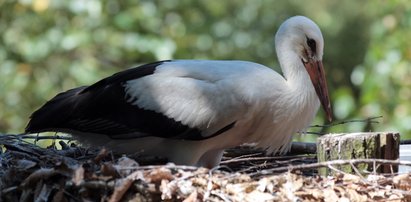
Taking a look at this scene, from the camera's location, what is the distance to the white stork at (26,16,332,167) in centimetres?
636

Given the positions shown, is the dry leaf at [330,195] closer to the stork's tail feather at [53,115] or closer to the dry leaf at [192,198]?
the dry leaf at [192,198]

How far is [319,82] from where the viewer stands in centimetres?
670

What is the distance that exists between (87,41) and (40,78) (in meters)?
0.76

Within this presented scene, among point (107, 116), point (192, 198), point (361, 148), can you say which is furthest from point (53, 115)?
point (361, 148)

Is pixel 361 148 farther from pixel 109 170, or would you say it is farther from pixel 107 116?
pixel 107 116

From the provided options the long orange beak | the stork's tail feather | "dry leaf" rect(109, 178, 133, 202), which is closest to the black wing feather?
the stork's tail feather

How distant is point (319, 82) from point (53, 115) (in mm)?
1608

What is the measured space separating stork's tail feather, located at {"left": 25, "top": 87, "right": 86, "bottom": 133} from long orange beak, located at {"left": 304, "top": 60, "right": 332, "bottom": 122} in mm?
1432

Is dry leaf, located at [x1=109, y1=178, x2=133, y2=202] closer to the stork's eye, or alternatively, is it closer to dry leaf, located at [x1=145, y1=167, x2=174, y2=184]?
dry leaf, located at [x1=145, y1=167, x2=174, y2=184]

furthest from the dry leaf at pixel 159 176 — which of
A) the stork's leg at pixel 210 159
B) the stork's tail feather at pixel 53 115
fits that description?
the stork's leg at pixel 210 159

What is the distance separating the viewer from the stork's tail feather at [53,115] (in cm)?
655

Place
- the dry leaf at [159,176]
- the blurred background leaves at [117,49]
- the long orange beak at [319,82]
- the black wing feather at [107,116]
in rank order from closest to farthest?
1. the dry leaf at [159,176]
2. the black wing feather at [107,116]
3. the long orange beak at [319,82]
4. the blurred background leaves at [117,49]

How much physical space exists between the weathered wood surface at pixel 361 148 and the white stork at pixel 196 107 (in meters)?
0.59

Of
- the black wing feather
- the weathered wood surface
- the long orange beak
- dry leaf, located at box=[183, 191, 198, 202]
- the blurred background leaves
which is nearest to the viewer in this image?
dry leaf, located at box=[183, 191, 198, 202]
